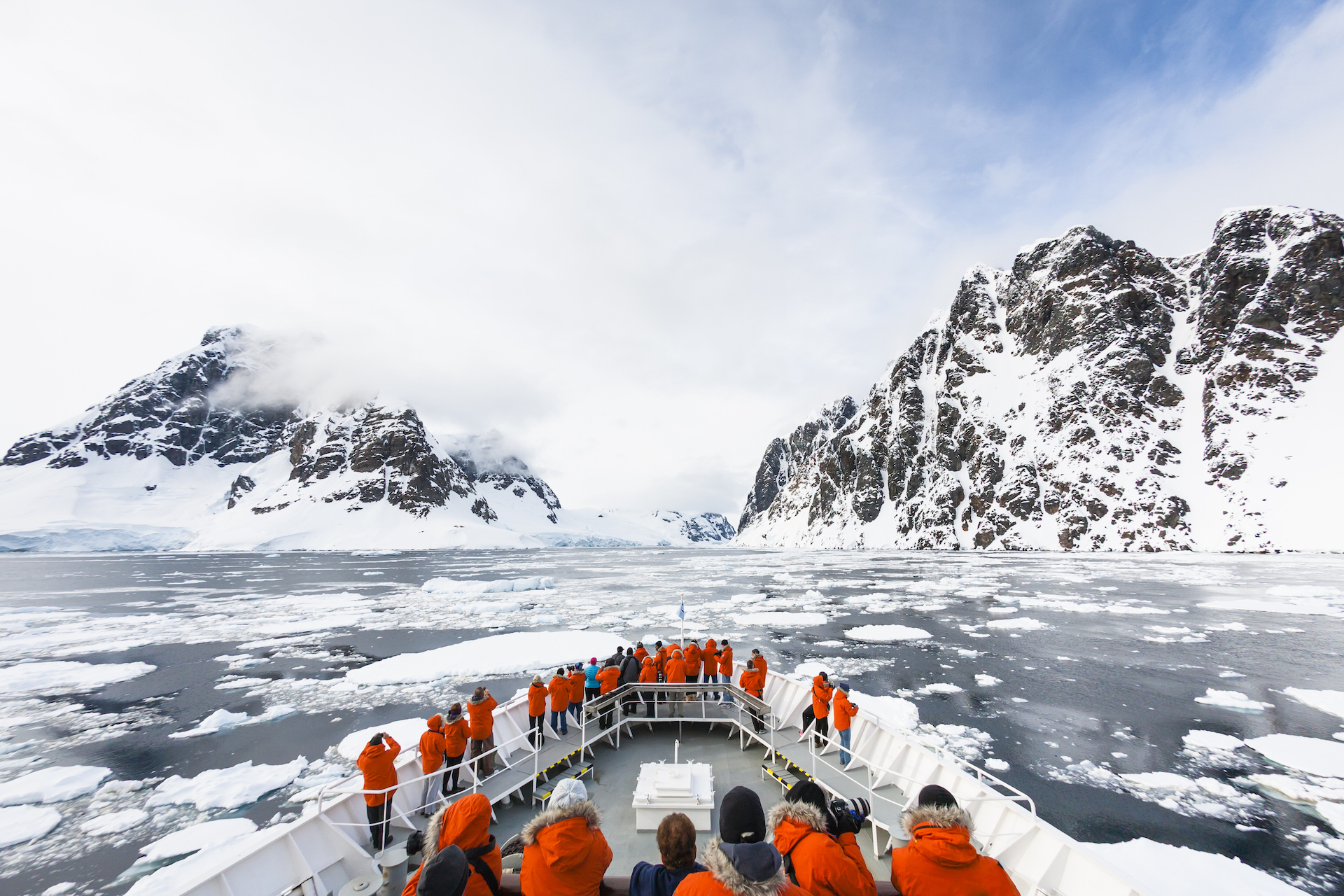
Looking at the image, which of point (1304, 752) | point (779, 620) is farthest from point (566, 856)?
point (779, 620)

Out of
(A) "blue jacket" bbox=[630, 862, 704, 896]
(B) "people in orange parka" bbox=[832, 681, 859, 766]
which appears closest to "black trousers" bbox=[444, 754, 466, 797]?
(A) "blue jacket" bbox=[630, 862, 704, 896]

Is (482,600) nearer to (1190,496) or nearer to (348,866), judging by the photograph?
(348,866)

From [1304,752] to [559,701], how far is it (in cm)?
1823

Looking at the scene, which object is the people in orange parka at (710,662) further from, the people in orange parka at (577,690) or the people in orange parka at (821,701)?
the people in orange parka at (821,701)

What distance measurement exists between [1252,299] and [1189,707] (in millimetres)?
138908

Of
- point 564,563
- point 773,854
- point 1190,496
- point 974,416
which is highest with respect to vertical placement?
point 974,416

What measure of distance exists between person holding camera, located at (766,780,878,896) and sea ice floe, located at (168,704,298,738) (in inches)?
742

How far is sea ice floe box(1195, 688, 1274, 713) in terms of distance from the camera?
51.2 feet

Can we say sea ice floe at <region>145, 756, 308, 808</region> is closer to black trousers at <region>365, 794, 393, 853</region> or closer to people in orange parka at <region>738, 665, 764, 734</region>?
black trousers at <region>365, 794, 393, 853</region>

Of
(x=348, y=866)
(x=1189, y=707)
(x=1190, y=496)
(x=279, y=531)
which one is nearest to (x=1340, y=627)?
(x=1189, y=707)

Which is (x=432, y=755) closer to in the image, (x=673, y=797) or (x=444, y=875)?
(x=673, y=797)

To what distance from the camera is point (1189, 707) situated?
620 inches

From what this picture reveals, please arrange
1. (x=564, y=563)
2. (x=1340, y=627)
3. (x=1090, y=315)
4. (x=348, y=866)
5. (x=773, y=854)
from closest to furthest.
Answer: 1. (x=773, y=854)
2. (x=348, y=866)
3. (x=1340, y=627)
4. (x=564, y=563)
5. (x=1090, y=315)

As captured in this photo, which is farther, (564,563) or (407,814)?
(564,563)
